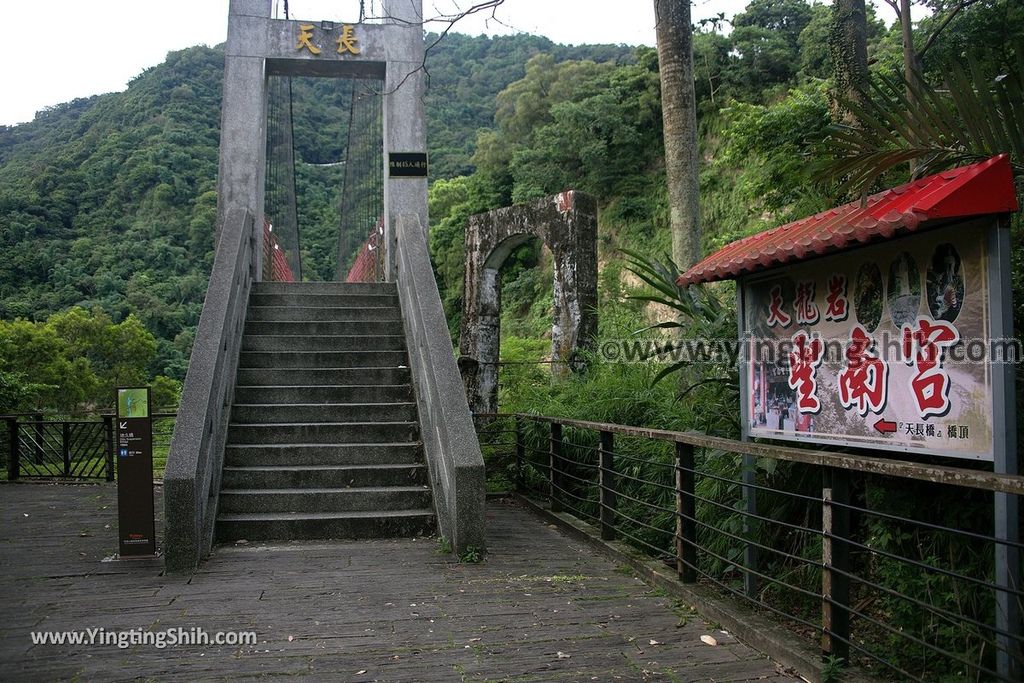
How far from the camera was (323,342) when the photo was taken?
7.73 meters

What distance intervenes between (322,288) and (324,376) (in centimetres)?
185

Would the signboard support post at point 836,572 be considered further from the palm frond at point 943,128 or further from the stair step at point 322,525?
the stair step at point 322,525

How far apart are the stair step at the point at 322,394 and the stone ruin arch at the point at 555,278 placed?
196cm

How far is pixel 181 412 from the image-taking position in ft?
17.1

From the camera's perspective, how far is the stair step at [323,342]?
759 centimetres

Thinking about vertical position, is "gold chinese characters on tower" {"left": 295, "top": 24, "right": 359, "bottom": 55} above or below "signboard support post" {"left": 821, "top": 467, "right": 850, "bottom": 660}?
above

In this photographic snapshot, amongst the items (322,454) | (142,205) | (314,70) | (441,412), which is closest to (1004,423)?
(441,412)

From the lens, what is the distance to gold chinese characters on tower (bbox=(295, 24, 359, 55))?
9.80 m

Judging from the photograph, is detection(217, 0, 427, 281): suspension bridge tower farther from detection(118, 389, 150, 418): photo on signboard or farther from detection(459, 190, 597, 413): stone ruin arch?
detection(118, 389, 150, 418): photo on signboard

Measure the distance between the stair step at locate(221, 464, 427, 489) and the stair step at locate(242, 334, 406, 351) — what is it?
179 centimetres

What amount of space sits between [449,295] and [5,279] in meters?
16.9

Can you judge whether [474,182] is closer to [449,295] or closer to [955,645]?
[449,295]

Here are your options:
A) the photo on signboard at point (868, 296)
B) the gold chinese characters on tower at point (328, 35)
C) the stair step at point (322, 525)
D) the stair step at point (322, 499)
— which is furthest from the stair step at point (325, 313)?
the photo on signboard at point (868, 296)

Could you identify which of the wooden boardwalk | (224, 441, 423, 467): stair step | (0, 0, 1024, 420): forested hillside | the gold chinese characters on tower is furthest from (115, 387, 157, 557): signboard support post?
(0, 0, 1024, 420): forested hillside
